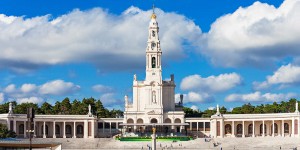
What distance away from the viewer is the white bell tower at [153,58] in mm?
138000

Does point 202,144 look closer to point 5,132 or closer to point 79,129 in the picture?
point 79,129

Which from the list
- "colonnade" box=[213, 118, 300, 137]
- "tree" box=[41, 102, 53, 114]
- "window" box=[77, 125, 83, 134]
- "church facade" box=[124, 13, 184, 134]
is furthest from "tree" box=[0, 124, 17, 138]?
"colonnade" box=[213, 118, 300, 137]

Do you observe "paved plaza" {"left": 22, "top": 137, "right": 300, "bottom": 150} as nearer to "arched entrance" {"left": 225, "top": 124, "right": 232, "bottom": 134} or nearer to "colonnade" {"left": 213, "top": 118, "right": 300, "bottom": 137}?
"colonnade" {"left": 213, "top": 118, "right": 300, "bottom": 137}

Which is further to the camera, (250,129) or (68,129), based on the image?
(68,129)

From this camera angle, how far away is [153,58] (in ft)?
456

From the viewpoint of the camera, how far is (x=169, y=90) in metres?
140

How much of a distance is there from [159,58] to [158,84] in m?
5.73

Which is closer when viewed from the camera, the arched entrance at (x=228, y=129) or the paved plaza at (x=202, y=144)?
the paved plaza at (x=202, y=144)

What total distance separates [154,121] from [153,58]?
1376cm

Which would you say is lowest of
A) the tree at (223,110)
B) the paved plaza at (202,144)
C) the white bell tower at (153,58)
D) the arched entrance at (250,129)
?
the paved plaza at (202,144)

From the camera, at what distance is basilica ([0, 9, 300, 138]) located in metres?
132

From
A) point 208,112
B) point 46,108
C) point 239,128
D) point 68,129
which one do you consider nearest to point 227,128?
point 239,128

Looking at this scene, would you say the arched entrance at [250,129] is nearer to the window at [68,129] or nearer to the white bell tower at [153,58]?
the white bell tower at [153,58]

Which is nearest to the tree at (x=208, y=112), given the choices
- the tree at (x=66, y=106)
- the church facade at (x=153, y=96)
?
the church facade at (x=153, y=96)
